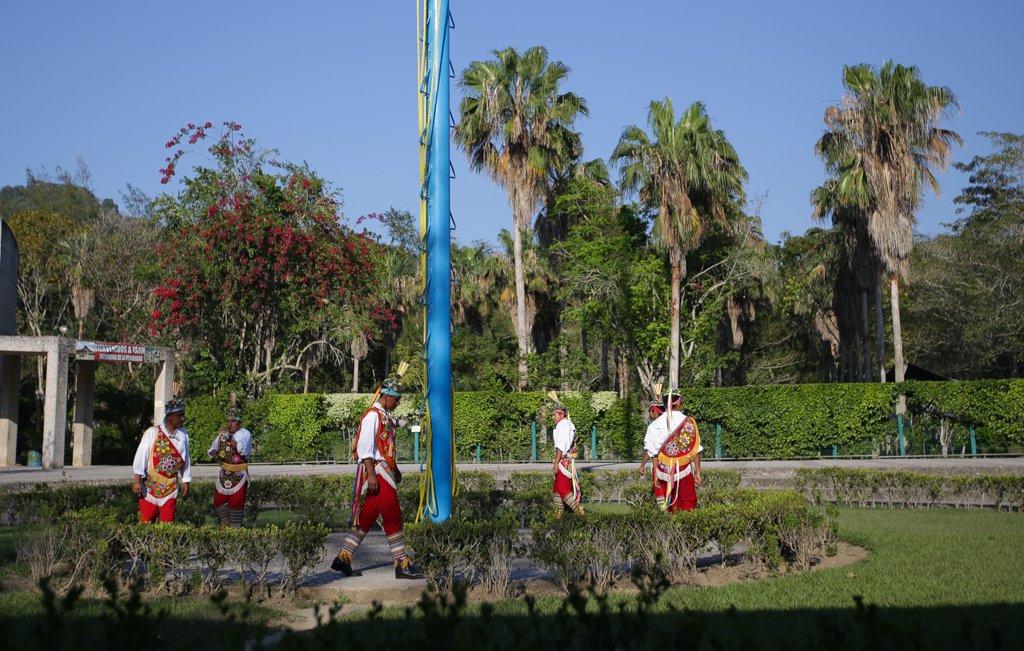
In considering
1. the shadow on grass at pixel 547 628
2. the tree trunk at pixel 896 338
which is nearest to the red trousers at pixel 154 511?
the shadow on grass at pixel 547 628

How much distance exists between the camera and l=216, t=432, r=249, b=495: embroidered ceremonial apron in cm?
923

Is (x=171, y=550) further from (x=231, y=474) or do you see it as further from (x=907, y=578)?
(x=907, y=578)

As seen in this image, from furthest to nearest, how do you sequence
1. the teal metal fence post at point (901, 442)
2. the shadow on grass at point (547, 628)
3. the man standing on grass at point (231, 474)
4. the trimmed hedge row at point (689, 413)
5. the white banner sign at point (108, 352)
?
the trimmed hedge row at point (689, 413)
the teal metal fence post at point (901, 442)
the white banner sign at point (108, 352)
the man standing on grass at point (231, 474)
the shadow on grass at point (547, 628)

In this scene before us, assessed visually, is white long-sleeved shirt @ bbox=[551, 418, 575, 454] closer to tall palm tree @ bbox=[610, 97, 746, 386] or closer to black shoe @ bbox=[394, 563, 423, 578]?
black shoe @ bbox=[394, 563, 423, 578]

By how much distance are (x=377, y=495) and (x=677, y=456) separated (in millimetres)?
3599

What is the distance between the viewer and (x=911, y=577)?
645 centimetres

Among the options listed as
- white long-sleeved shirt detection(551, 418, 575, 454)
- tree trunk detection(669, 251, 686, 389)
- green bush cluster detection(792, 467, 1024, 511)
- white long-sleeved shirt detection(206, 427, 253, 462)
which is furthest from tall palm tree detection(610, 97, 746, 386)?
white long-sleeved shirt detection(206, 427, 253, 462)

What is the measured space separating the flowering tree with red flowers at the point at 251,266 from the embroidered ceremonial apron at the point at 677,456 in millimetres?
18132

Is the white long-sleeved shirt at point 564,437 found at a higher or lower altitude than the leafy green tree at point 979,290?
lower

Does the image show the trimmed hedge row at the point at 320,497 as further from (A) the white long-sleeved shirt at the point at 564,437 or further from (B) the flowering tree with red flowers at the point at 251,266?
(B) the flowering tree with red flowers at the point at 251,266

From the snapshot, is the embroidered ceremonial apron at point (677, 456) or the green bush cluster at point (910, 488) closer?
the embroidered ceremonial apron at point (677, 456)

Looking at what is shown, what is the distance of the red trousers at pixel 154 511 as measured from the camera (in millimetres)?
8047

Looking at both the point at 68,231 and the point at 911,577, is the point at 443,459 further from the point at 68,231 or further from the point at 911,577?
the point at 68,231

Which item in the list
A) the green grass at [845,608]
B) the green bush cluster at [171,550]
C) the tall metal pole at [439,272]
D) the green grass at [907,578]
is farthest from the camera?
Answer: the tall metal pole at [439,272]
